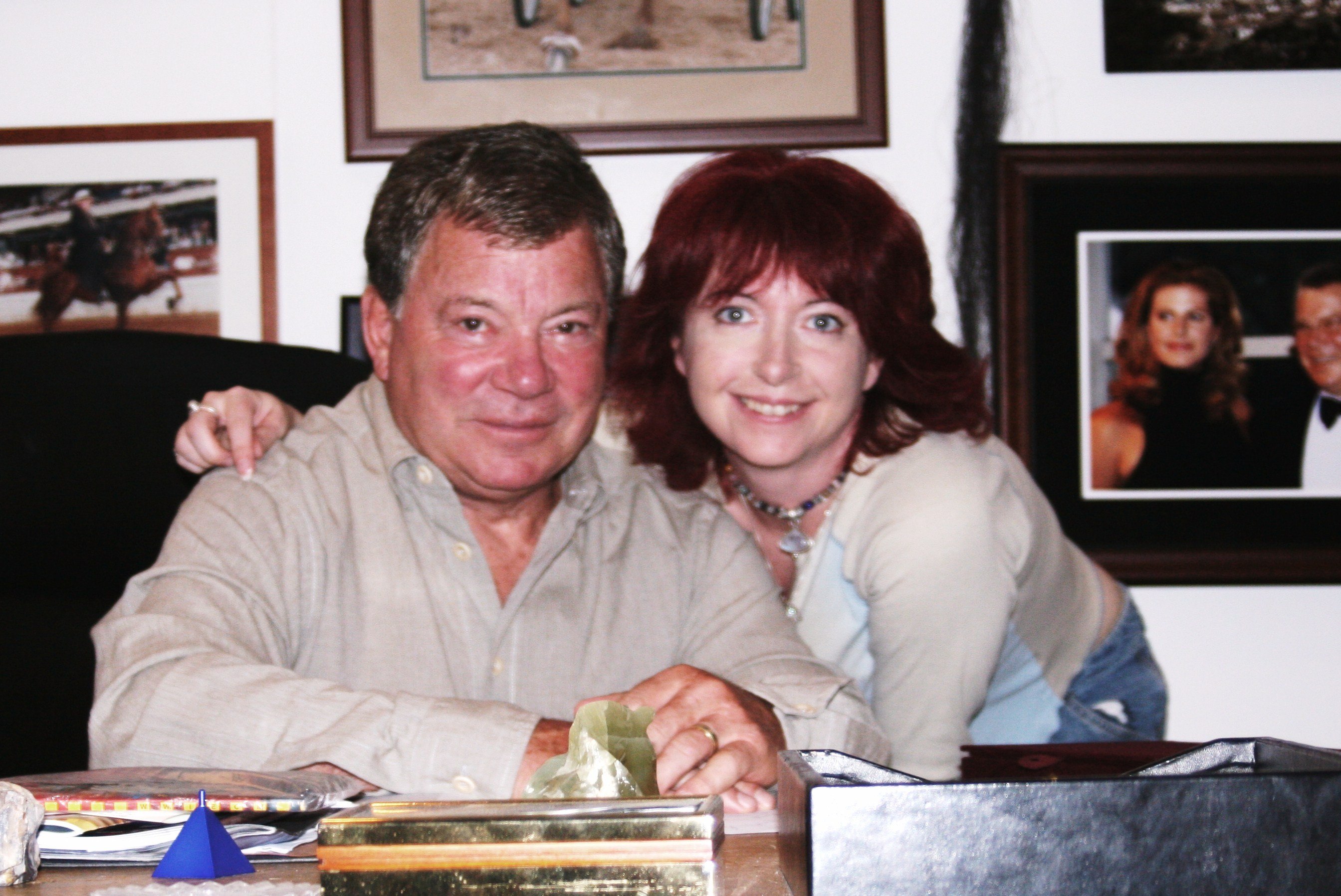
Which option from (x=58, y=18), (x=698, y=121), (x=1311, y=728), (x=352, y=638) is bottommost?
(x=1311, y=728)

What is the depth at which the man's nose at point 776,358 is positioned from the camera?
5.32ft

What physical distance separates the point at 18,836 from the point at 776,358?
3.81 feet

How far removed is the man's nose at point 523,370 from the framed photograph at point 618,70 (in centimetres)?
91

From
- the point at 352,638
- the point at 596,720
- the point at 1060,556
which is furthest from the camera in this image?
the point at 1060,556

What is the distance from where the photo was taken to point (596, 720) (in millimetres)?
725

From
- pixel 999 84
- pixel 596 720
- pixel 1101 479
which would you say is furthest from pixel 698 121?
pixel 596 720

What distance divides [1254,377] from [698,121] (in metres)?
1.23

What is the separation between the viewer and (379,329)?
1562 mm

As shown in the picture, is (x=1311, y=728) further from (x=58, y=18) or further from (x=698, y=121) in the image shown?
(x=58, y=18)

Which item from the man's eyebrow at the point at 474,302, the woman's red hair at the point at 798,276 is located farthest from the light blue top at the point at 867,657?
the man's eyebrow at the point at 474,302

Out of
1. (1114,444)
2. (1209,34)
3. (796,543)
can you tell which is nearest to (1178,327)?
(1114,444)

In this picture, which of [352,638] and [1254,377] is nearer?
[352,638]

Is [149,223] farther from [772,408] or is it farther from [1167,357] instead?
[1167,357]

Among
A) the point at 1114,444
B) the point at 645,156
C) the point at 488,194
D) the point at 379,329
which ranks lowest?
the point at 1114,444
